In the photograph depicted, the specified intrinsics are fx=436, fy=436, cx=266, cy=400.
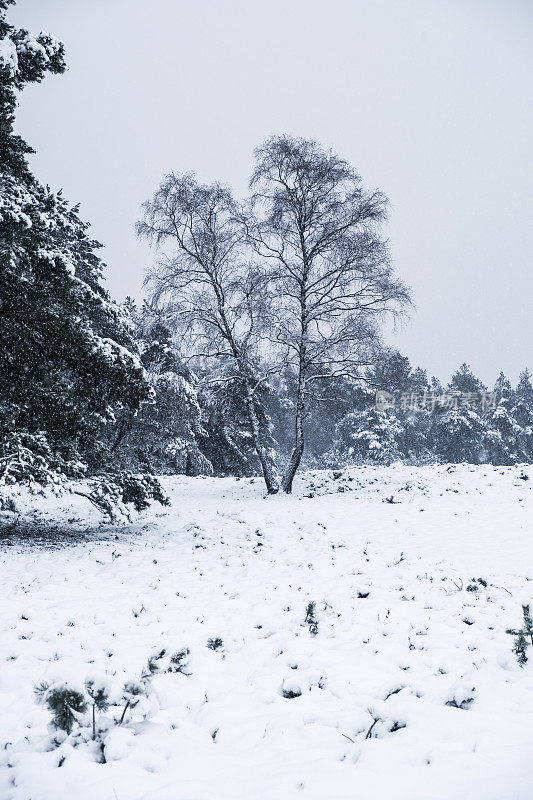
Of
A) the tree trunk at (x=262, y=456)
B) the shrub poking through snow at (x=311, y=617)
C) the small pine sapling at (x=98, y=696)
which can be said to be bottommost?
the shrub poking through snow at (x=311, y=617)

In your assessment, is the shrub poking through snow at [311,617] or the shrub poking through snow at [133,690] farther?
the shrub poking through snow at [311,617]

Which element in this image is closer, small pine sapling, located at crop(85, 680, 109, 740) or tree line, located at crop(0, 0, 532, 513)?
small pine sapling, located at crop(85, 680, 109, 740)

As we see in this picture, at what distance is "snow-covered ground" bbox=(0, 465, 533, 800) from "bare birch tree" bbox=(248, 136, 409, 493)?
7.07m

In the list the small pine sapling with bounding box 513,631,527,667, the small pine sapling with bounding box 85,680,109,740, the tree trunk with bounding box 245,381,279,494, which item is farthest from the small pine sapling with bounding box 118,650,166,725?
the tree trunk with bounding box 245,381,279,494

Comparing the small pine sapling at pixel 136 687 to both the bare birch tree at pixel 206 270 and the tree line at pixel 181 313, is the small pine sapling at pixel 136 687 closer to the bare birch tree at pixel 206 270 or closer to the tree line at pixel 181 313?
the tree line at pixel 181 313

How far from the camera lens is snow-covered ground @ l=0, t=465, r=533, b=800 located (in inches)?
111

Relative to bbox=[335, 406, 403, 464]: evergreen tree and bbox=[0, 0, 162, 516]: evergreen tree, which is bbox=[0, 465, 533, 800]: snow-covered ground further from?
bbox=[335, 406, 403, 464]: evergreen tree

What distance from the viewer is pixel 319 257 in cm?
1620

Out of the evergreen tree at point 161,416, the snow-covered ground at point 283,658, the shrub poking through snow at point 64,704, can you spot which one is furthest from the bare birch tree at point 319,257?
the shrub poking through snow at point 64,704

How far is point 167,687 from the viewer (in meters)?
4.08

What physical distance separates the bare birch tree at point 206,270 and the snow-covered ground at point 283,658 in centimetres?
790

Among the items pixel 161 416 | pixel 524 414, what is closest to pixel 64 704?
pixel 161 416

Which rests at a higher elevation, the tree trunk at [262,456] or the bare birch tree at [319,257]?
the bare birch tree at [319,257]

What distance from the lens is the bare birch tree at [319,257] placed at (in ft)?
49.8
